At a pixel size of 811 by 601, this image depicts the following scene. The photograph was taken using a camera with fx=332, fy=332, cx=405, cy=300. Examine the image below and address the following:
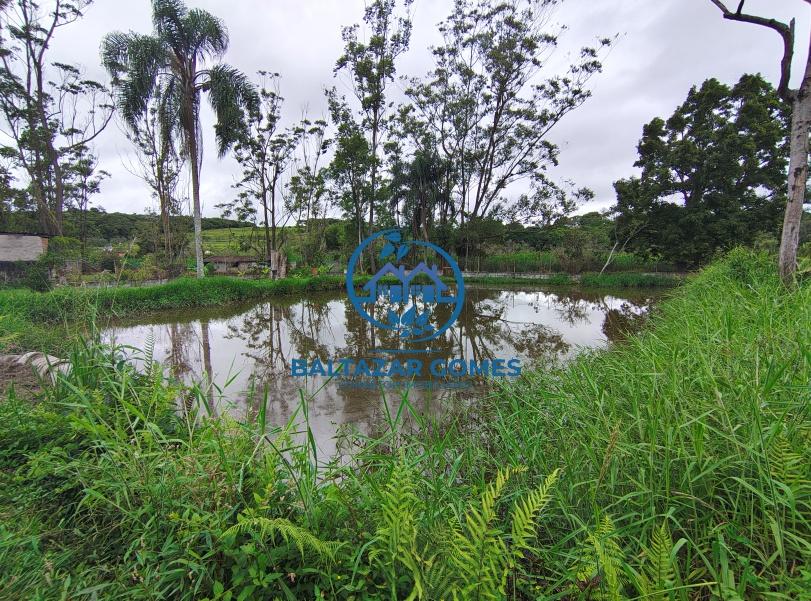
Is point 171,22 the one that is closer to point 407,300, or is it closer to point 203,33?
point 203,33

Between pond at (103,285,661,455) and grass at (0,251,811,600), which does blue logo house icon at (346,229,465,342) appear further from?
grass at (0,251,811,600)

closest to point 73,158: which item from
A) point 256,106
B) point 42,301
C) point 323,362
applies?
point 256,106

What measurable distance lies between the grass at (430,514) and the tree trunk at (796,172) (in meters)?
3.02

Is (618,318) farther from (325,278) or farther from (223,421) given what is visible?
(325,278)

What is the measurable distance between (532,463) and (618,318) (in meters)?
8.18

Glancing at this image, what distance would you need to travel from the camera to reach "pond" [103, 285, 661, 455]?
10.7ft

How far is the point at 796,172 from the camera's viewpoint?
11.6ft

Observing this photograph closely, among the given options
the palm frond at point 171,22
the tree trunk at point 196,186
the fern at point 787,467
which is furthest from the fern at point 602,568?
the palm frond at point 171,22

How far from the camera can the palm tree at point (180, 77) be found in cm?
902

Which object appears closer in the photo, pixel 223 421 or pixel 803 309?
pixel 223 421

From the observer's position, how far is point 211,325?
7.57 metres

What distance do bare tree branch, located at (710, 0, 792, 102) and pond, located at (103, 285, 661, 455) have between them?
3113 mm

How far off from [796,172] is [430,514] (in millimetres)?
5157

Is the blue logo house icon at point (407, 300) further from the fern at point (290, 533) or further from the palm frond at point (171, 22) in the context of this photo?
the palm frond at point (171, 22)
